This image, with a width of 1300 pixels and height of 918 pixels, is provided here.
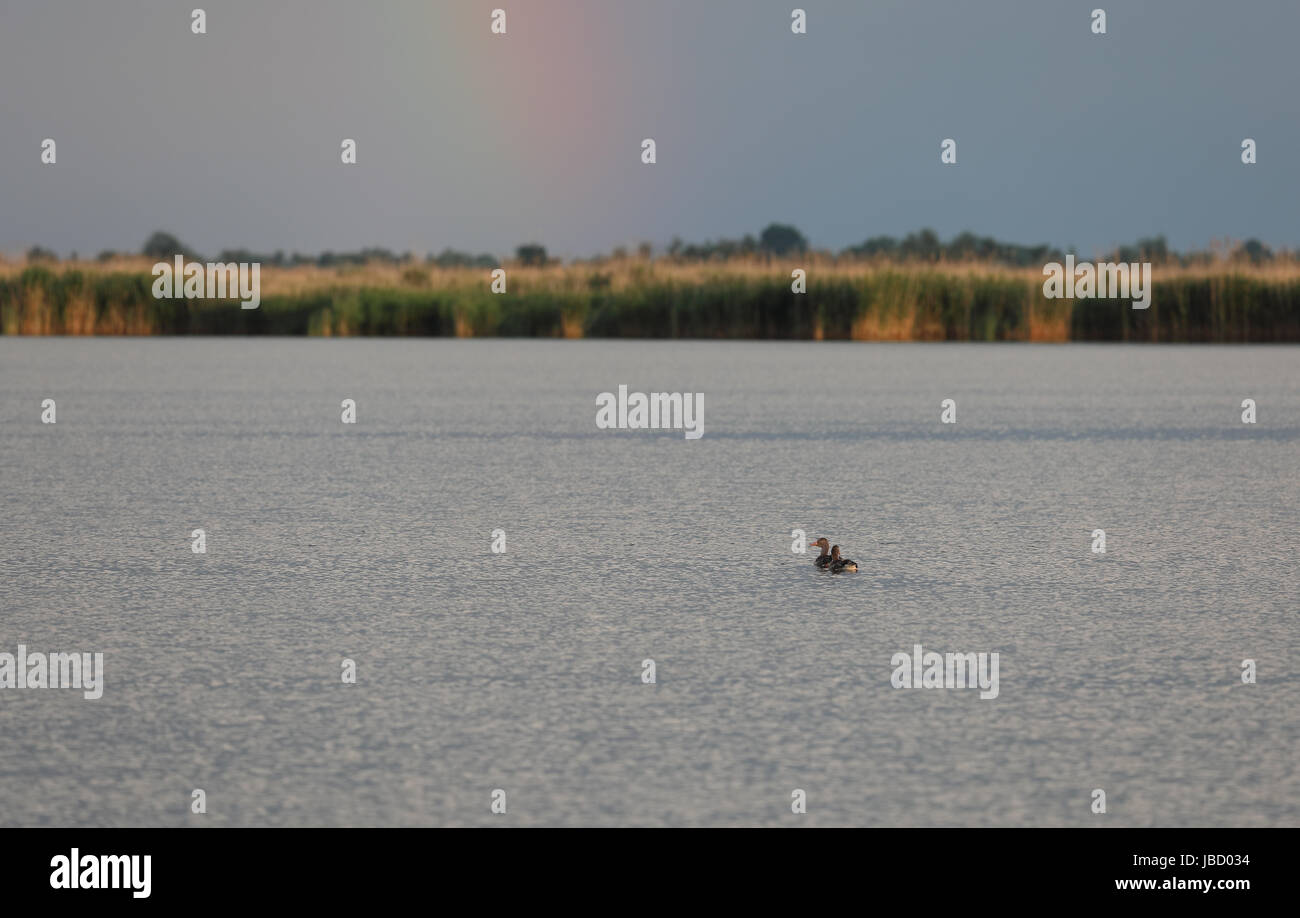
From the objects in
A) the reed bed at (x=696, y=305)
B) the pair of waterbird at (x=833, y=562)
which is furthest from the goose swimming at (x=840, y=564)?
the reed bed at (x=696, y=305)

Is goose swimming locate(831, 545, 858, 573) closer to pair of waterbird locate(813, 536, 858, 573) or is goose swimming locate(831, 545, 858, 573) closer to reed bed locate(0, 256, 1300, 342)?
pair of waterbird locate(813, 536, 858, 573)

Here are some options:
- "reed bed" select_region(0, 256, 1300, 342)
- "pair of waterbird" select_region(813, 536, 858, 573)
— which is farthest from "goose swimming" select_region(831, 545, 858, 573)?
"reed bed" select_region(0, 256, 1300, 342)

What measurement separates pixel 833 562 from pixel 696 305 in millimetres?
20725

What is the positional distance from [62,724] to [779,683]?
1676 millimetres

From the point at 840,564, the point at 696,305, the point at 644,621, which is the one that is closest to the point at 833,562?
the point at 840,564

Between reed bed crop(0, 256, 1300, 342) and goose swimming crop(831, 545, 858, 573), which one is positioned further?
reed bed crop(0, 256, 1300, 342)

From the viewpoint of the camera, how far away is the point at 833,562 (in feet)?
17.6

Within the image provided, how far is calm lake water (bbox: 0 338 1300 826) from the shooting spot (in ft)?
10.0

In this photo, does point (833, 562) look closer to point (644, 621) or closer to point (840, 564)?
point (840, 564)
